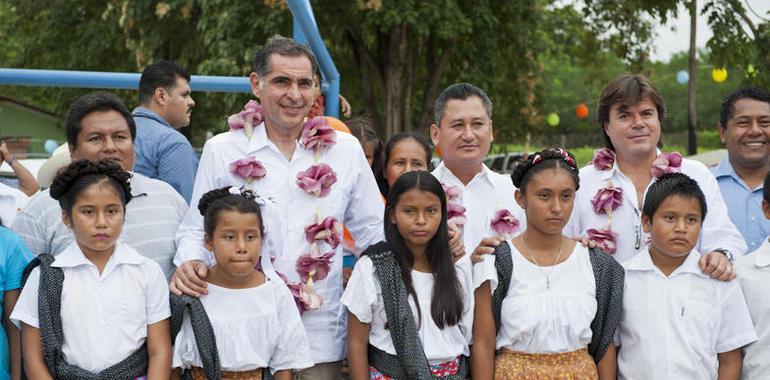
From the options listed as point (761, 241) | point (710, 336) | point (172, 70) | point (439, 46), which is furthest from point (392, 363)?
point (439, 46)

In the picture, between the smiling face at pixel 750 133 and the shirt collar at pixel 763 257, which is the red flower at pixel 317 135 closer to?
the shirt collar at pixel 763 257

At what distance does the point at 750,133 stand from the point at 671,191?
103 cm

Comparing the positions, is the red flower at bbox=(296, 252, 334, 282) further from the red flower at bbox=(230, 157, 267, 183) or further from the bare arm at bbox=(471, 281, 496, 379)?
the bare arm at bbox=(471, 281, 496, 379)

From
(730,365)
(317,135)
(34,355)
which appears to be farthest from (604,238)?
(34,355)

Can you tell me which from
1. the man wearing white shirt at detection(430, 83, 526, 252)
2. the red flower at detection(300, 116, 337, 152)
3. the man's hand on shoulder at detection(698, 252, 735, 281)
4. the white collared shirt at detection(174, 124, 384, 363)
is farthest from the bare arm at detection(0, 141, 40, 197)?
the man's hand on shoulder at detection(698, 252, 735, 281)

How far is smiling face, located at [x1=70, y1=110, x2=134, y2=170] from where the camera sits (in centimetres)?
371

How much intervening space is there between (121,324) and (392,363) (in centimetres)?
110

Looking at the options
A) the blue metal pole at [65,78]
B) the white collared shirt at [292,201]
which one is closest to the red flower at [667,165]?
the white collared shirt at [292,201]

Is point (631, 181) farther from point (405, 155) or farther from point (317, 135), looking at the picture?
point (317, 135)

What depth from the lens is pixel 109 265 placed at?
3363 millimetres

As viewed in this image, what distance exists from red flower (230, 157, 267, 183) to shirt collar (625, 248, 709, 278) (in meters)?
1.66

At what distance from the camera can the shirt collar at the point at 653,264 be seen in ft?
11.9

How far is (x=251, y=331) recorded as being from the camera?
11.2 feet

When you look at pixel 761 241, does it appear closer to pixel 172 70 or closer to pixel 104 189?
pixel 104 189
